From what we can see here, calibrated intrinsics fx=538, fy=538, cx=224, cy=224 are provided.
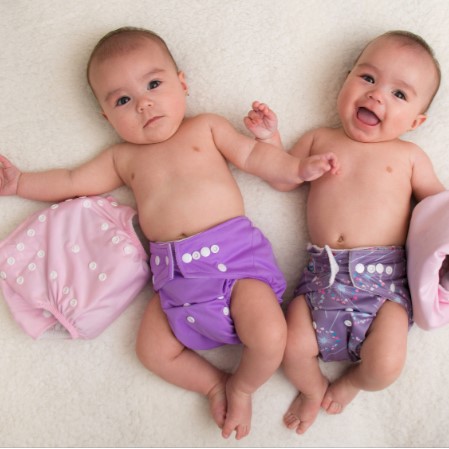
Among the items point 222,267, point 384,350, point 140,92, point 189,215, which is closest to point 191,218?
point 189,215

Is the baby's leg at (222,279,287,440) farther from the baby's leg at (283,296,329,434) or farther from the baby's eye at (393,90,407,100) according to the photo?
the baby's eye at (393,90,407,100)

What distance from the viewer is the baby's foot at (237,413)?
56.6 inches

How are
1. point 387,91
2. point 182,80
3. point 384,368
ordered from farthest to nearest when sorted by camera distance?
point 182,80 → point 387,91 → point 384,368

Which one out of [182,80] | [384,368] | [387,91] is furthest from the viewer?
[182,80]

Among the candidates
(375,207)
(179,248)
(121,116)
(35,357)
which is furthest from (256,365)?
(121,116)

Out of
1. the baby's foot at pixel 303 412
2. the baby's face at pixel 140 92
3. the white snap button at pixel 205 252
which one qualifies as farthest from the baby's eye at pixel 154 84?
the baby's foot at pixel 303 412

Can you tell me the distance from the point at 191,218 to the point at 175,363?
1.30 feet

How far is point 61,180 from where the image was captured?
158cm

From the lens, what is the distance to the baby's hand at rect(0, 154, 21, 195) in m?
1.58

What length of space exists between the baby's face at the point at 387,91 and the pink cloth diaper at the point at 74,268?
0.70 metres

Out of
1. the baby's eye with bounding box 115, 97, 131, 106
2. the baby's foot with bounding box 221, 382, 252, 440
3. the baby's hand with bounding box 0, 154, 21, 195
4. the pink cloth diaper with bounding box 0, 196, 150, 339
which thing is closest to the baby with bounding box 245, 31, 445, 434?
the baby's foot with bounding box 221, 382, 252, 440

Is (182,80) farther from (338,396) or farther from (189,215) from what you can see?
(338,396)

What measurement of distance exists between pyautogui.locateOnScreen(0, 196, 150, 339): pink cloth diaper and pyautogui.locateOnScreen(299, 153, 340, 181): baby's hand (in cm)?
51

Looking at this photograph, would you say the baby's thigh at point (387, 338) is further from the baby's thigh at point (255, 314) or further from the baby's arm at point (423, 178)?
the baby's arm at point (423, 178)
